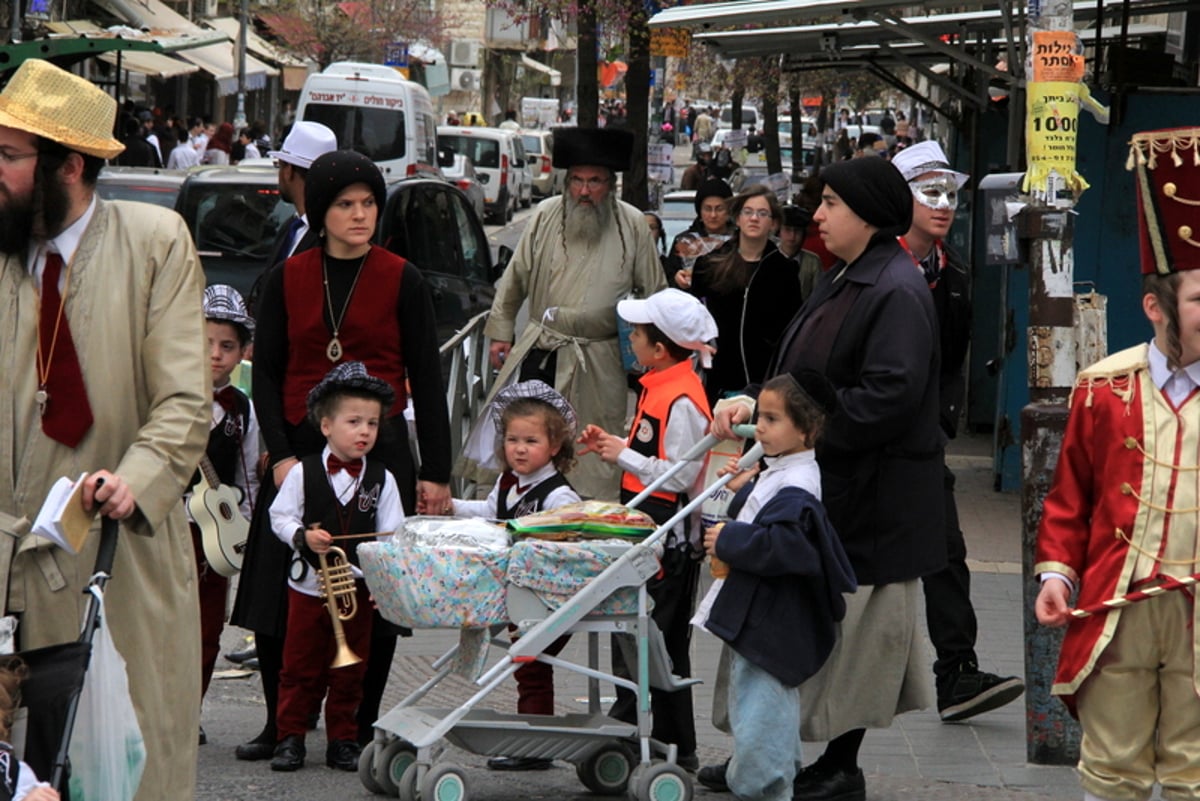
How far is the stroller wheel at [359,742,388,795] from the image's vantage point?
18.4 feet

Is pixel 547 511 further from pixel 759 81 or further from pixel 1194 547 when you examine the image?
pixel 759 81

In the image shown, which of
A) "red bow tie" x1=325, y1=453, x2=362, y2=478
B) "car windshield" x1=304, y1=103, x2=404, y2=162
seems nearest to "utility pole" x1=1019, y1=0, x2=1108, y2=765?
"red bow tie" x1=325, y1=453, x2=362, y2=478

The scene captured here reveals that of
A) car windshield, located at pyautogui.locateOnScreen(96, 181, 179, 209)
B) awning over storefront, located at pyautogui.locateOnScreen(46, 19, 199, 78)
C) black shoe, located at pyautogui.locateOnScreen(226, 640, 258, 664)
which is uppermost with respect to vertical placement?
awning over storefront, located at pyautogui.locateOnScreen(46, 19, 199, 78)

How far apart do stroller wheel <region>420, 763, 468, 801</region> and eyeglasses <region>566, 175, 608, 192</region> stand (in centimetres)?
330

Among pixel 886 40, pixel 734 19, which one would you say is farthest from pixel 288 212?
pixel 886 40

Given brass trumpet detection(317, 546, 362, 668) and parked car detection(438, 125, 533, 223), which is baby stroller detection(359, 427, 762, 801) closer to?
brass trumpet detection(317, 546, 362, 668)

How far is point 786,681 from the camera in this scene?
515 centimetres

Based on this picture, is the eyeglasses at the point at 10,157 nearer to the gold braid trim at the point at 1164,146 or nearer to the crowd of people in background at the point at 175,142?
the gold braid trim at the point at 1164,146

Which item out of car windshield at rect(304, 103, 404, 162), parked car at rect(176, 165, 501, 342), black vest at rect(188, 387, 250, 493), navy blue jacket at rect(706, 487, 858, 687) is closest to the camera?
navy blue jacket at rect(706, 487, 858, 687)

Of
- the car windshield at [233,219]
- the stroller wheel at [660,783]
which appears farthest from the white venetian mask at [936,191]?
the car windshield at [233,219]

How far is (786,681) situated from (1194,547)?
1311mm

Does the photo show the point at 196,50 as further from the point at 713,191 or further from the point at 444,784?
the point at 444,784

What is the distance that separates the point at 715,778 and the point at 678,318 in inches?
58.3

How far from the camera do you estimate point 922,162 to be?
6879 millimetres
